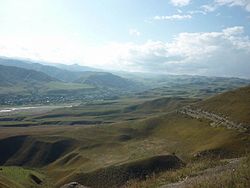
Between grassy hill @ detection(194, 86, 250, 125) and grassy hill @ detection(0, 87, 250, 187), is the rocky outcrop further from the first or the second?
grassy hill @ detection(0, 87, 250, 187)

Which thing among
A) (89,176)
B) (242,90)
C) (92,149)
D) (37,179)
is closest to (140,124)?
(92,149)

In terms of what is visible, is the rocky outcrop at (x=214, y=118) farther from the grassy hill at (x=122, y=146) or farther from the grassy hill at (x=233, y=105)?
the grassy hill at (x=122, y=146)

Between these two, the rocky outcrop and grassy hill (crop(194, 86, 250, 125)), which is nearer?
the rocky outcrop

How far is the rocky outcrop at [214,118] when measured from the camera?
110975mm

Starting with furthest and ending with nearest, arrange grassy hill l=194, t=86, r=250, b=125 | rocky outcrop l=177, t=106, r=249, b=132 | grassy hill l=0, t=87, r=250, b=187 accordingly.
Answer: grassy hill l=194, t=86, r=250, b=125 → rocky outcrop l=177, t=106, r=249, b=132 → grassy hill l=0, t=87, r=250, b=187

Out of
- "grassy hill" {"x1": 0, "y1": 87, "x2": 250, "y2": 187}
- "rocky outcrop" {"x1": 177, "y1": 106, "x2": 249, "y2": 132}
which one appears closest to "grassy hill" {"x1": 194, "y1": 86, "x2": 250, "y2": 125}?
"grassy hill" {"x1": 0, "y1": 87, "x2": 250, "y2": 187}

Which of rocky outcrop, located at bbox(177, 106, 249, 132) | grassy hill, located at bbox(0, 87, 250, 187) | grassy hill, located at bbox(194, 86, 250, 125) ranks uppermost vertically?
grassy hill, located at bbox(194, 86, 250, 125)

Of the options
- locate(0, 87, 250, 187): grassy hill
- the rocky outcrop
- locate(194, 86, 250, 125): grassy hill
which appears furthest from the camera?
locate(194, 86, 250, 125): grassy hill

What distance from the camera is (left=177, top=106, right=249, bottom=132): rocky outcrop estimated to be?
111m

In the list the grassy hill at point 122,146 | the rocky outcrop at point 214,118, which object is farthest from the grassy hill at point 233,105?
the rocky outcrop at point 214,118

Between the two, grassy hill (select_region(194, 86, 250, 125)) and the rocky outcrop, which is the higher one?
grassy hill (select_region(194, 86, 250, 125))

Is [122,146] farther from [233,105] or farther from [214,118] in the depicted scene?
[233,105]

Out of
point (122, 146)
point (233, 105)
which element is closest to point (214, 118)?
point (233, 105)

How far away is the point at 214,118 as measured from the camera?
434 ft
